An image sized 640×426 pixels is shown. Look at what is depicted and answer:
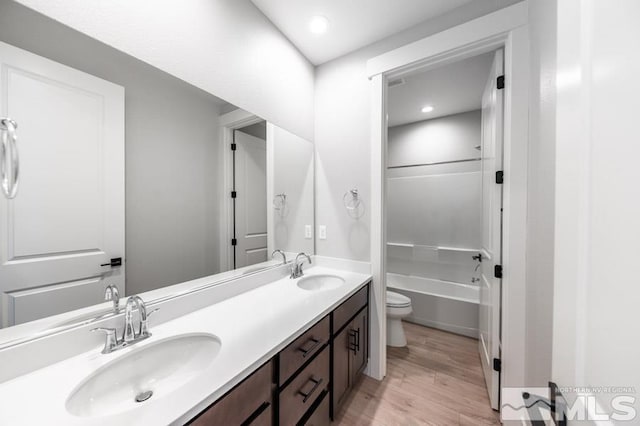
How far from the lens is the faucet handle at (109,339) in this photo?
0.81m

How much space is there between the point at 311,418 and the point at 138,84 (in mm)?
1727

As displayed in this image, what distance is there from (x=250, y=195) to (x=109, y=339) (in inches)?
39.1

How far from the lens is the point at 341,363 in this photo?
4.58ft

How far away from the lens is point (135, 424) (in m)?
0.53

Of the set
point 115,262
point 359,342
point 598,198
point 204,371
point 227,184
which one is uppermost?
point 227,184

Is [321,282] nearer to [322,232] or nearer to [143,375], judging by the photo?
[322,232]

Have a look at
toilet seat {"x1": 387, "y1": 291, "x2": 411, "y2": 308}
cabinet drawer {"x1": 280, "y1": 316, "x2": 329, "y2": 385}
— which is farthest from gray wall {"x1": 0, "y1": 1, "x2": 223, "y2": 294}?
toilet seat {"x1": 387, "y1": 291, "x2": 411, "y2": 308}

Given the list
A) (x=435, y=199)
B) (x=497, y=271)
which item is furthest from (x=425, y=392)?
(x=435, y=199)

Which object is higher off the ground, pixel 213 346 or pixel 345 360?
pixel 213 346

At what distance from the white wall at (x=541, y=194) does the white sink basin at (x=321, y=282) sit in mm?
1105

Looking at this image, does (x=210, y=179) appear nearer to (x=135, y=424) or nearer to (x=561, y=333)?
(x=135, y=424)

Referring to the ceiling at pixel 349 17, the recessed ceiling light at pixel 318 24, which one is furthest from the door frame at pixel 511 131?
the recessed ceiling light at pixel 318 24

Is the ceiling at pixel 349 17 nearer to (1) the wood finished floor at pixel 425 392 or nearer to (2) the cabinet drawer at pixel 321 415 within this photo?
(2) the cabinet drawer at pixel 321 415

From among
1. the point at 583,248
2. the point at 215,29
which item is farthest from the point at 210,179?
the point at 583,248
